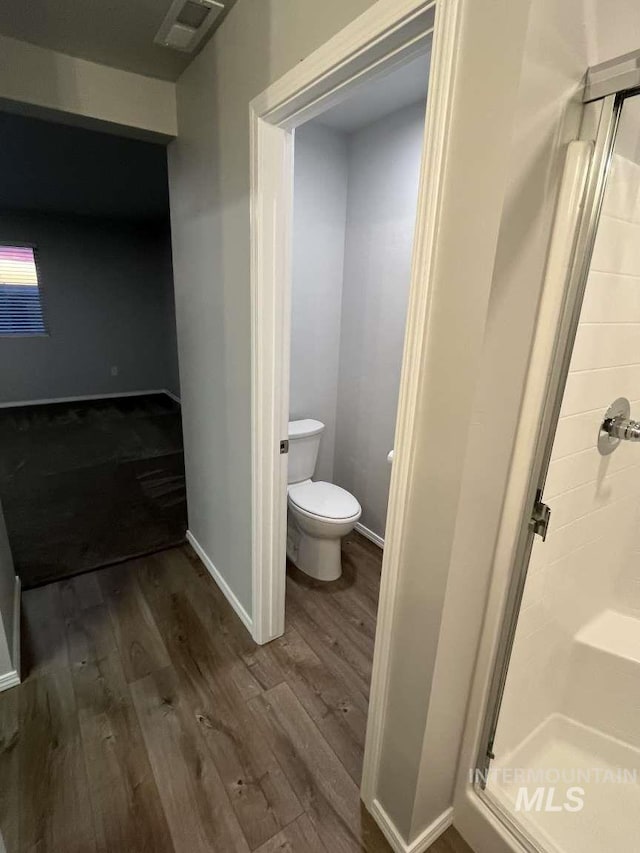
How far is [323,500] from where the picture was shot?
2.20m

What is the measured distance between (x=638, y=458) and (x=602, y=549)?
34 centimetres

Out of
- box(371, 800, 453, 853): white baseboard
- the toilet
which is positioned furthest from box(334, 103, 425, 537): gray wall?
box(371, 800, 453, 853): white baseboard

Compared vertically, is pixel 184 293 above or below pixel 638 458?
above

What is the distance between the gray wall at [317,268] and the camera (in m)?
2.28

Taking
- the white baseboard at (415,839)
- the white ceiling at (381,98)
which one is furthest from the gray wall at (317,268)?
the white baseboard at (415,839)

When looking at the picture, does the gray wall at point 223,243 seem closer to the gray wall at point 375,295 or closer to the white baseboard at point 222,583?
the white baseboard at point 222,583

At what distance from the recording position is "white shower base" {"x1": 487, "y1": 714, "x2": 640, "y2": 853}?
1157 mm

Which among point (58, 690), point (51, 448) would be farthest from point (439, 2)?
point (51, 448)

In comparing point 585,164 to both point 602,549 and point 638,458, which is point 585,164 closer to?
point 638,458

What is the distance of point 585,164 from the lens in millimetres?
827

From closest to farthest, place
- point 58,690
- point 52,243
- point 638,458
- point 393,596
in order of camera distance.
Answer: point 393,596, point 638,458, point 58,690, point 52,243

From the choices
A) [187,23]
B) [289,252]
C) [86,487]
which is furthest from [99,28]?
[86,487]

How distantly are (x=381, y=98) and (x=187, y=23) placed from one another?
93cm

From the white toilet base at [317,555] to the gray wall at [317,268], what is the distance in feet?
2.39
